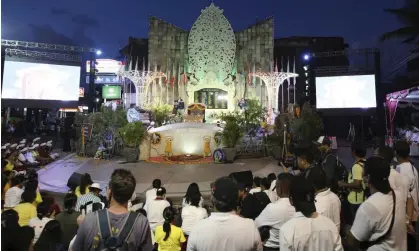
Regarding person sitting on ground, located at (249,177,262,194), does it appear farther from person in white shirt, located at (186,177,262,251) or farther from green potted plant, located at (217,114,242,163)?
green potted plant, located at (217,114,242,163)

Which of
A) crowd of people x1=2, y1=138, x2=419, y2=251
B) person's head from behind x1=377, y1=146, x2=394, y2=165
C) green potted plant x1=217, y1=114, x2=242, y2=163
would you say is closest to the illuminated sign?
green potted plant x1=217, y1=114, x2=242, y2=163

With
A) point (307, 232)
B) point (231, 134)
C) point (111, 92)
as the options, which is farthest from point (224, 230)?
point (111, 92)

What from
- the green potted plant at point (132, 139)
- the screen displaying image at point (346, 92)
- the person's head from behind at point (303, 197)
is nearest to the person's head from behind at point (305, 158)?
the person's head from behind at point (303, 197)

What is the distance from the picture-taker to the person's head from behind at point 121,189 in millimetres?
1957

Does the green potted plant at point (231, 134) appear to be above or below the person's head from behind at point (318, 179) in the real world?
above

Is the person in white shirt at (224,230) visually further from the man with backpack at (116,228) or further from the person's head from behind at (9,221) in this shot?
the person's head from behind at (9,221)

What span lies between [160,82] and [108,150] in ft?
32.2

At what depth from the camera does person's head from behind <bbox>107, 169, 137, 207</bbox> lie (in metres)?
1.96

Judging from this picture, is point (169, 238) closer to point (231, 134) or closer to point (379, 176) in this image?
point (379, 176)

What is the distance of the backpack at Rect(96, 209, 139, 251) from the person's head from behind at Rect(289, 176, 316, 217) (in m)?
1.07

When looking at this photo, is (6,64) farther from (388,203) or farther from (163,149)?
(388,203)

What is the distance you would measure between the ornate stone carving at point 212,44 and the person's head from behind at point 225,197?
19.5 m

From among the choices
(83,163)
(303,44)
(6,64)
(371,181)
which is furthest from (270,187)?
(303,44)

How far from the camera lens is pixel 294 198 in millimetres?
2125
